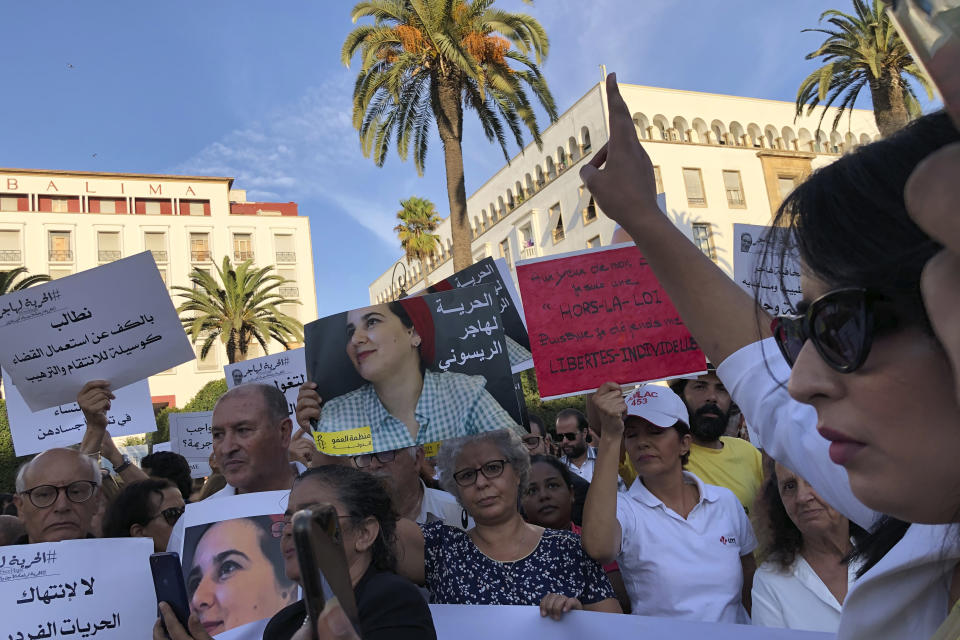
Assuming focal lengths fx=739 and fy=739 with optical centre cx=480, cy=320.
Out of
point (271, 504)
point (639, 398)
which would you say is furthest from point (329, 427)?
point (639, 398)

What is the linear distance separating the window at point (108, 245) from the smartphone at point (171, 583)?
2043 inches

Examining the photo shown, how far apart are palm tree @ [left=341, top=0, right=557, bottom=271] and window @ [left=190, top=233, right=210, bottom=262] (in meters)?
36.8

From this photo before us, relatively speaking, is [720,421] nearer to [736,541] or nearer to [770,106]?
[736,541]

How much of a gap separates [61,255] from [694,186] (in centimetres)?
3940

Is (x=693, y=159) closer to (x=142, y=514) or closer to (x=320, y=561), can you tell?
(x=142, y=514)

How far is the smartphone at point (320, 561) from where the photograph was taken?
31.8 inches

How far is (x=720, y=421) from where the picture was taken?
4250 millimetres

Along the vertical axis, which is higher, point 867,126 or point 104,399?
point 867,126

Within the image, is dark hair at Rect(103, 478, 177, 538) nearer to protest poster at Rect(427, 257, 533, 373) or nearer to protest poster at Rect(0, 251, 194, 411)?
protest poster at Rect(0, 251, 194, 411)

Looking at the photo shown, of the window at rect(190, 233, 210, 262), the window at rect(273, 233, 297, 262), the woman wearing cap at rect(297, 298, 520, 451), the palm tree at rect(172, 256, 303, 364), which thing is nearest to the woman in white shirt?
the woman wearing cap at rect(297, 298, 520, 451)

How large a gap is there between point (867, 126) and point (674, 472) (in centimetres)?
4118

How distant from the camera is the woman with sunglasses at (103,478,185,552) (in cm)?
338

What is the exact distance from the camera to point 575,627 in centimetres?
257

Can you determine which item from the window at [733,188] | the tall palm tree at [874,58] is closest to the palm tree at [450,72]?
the tall palm tree at [874,58]
